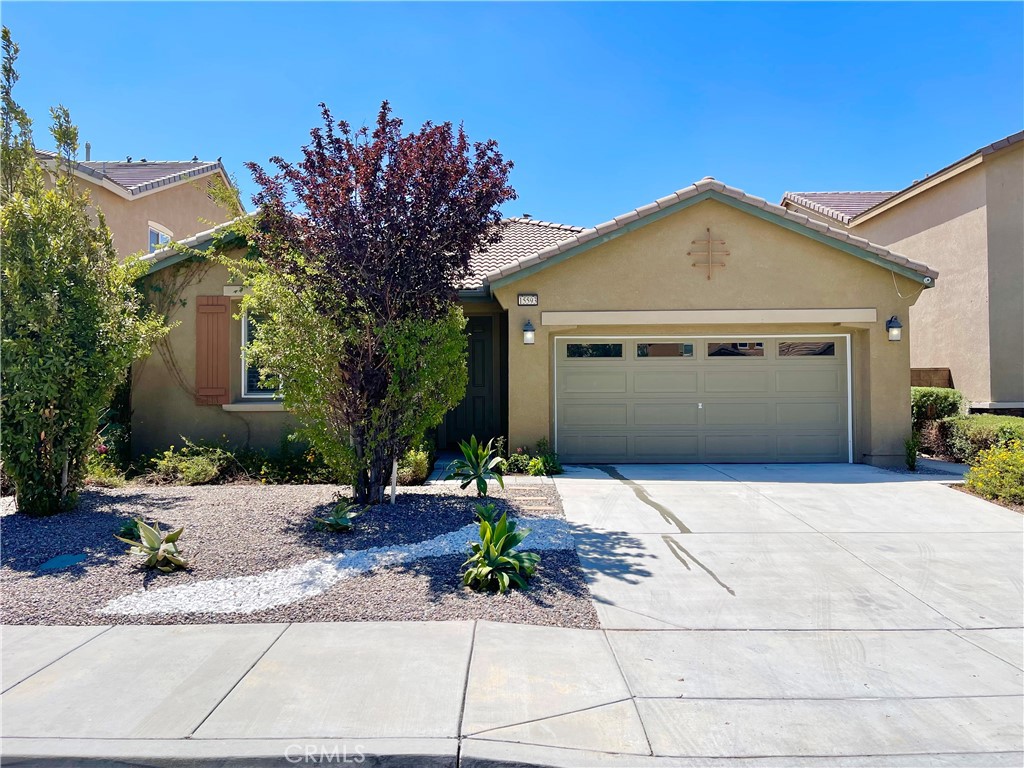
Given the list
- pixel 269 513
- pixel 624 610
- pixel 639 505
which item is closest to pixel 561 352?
pixel 639 505

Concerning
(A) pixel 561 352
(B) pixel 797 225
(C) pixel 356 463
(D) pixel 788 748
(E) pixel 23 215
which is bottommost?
(D) pixel 788 748

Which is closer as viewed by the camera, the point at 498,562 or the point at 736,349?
the point at 498,562

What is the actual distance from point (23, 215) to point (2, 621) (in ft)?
14.2

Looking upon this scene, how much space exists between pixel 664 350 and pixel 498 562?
7.01m

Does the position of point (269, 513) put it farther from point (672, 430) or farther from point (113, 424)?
point (672, 430)

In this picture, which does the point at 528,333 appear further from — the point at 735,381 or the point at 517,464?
the point at 735,381

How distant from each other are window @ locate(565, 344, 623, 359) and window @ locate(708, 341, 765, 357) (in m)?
1.63

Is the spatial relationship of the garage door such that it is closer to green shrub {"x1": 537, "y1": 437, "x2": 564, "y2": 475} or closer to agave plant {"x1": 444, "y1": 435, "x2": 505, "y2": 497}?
green shrub {"x1": 537, "y1": 437, "x2": 564, "y2": 475}

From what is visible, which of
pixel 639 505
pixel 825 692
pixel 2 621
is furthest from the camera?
pixel 639 505

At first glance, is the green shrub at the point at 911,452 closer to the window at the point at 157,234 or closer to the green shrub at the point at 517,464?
the green shrub at the point at 517,464

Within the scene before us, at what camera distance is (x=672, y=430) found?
11.3m

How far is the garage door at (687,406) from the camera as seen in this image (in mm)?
11289

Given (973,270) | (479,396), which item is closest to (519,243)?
(479,396)

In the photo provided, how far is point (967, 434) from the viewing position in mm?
11227
